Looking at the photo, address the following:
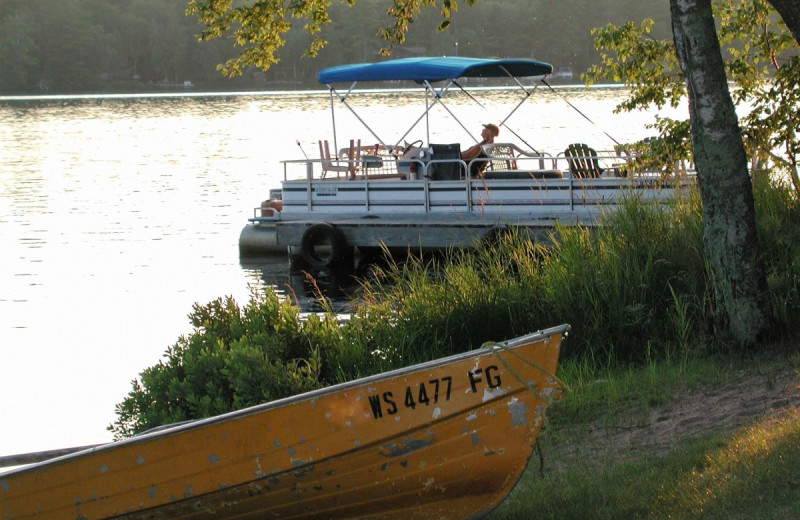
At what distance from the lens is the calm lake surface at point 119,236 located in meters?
14.5

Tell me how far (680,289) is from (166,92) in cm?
14089

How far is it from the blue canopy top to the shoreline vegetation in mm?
7841

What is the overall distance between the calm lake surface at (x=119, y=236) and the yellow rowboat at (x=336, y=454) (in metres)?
5.77

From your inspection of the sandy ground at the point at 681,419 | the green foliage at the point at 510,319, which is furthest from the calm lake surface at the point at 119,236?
the sandy ground at the point at 681,419

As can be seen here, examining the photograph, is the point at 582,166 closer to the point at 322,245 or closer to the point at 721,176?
the point at 322,245

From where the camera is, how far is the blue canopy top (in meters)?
20.1

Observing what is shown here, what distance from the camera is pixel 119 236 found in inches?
1139

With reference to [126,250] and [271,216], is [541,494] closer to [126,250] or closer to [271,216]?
[271,216]

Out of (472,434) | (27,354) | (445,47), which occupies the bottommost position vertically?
(27,354)

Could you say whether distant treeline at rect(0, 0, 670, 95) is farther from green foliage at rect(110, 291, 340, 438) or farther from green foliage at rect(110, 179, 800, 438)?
green foliage at rect(110, 291, 340, 438)

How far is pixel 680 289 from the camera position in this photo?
1075 cm

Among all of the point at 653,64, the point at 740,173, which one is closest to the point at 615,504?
the point at 740,173

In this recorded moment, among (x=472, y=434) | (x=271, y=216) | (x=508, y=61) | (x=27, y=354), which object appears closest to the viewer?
(x=472, y=434)

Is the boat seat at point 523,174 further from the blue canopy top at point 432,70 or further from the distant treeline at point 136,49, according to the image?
the distant treeline at point 136,49
